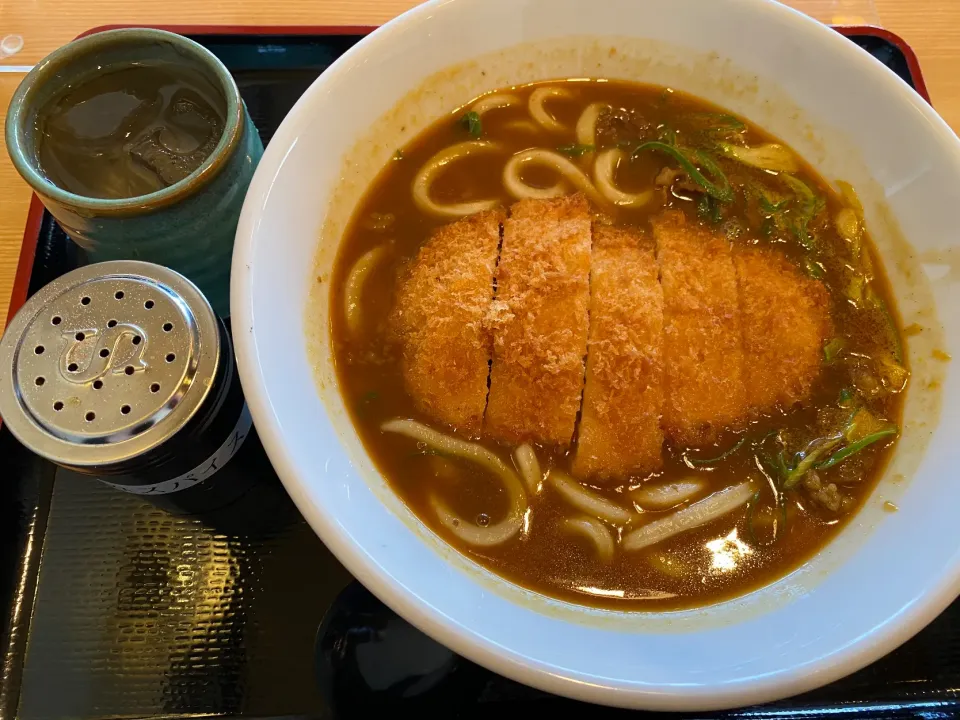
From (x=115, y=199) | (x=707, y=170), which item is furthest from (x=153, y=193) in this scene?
(x=707, y=170)

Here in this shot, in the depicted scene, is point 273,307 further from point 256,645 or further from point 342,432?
point 256,645

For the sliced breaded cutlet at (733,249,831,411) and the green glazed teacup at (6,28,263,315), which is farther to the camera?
the sliced breaded cutlet at (733,249,831,411)

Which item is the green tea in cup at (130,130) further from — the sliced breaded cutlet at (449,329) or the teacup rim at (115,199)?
Result: the sliced breaded cutlet at (449,329)

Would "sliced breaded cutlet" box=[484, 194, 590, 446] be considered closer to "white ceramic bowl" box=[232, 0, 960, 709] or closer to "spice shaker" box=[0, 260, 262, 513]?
"white ceramic bowl" box=[232, 0, 960, 709]

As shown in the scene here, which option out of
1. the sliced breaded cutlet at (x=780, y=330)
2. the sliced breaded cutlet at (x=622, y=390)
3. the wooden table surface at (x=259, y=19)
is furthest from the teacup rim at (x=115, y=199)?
the sliced breaded cutlet at (x=780, y=330)

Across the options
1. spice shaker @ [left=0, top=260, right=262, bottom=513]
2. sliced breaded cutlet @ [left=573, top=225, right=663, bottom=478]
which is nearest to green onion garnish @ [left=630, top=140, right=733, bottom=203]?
sliced breaded cutlet @ [left=573, top=225, right=663, bottom=478]

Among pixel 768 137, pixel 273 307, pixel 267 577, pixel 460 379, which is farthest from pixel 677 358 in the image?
pixel 267 577

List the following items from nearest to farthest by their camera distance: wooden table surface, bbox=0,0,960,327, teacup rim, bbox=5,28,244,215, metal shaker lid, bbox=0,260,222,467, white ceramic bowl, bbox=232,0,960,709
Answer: white ceramic bowl, bbox=232,0,960,709 → metal shaker lid, bbox=0,260,222,467 → teacup rim, bbox=5,28,244,215 → wooden table surface, bbox=0,0,960,327

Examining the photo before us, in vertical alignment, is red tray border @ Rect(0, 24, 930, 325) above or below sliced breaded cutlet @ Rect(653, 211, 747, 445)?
above

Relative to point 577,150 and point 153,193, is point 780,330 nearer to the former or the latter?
point 577,150
